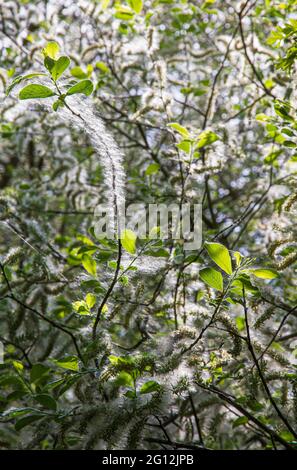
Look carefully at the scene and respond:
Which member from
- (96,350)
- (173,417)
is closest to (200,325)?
(96,350)

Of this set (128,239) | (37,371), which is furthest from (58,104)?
(37,371)

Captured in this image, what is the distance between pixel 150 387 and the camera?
1422 millimetres

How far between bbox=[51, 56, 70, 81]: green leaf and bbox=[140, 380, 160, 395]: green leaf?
934 millimetres

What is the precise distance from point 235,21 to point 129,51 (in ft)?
3.19

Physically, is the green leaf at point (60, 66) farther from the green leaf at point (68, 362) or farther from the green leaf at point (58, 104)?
the green leaf at point (68, 362)

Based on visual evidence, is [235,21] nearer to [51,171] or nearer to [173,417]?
[51,171]

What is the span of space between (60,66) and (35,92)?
3.9 inches

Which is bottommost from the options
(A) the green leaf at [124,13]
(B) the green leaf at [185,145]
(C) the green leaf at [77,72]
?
(B) the green leaf at [185,145]

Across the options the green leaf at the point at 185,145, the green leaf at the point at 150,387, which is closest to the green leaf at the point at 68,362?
the green leaf at the point at 150,387

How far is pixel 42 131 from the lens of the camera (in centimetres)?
397

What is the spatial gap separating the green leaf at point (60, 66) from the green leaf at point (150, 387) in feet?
3.06

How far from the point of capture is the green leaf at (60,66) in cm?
127
